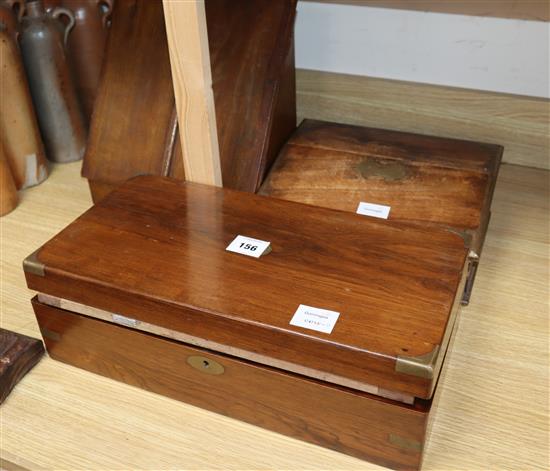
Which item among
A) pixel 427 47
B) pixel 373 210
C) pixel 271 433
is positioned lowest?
pixel 271 433

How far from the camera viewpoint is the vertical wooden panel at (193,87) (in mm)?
828

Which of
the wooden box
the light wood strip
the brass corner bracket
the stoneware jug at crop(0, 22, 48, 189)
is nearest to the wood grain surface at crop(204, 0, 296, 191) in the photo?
the wooden box

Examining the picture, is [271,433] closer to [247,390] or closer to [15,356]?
[247,390]

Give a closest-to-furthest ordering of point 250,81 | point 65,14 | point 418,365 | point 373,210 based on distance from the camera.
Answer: point 418,365, point 373,210, point 250,81, point 65,14

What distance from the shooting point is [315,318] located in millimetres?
671

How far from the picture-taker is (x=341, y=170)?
1026mm

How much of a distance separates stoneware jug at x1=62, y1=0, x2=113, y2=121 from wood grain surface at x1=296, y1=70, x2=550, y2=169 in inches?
16.2

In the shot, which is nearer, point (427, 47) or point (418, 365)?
point (418, 365)

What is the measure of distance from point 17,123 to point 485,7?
2.89 feet

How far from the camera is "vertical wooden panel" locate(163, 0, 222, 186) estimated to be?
83 cm

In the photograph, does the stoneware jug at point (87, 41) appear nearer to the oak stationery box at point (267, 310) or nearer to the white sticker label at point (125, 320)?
the oak stationery box at point (267, 310)

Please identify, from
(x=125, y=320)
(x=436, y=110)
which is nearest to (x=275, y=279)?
(x=125, y=320)

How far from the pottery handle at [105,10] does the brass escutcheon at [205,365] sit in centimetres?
81

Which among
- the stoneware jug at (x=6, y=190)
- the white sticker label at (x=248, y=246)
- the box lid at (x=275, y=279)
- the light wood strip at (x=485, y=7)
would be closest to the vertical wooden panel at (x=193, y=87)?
the box lid at (x=275, y=279)
